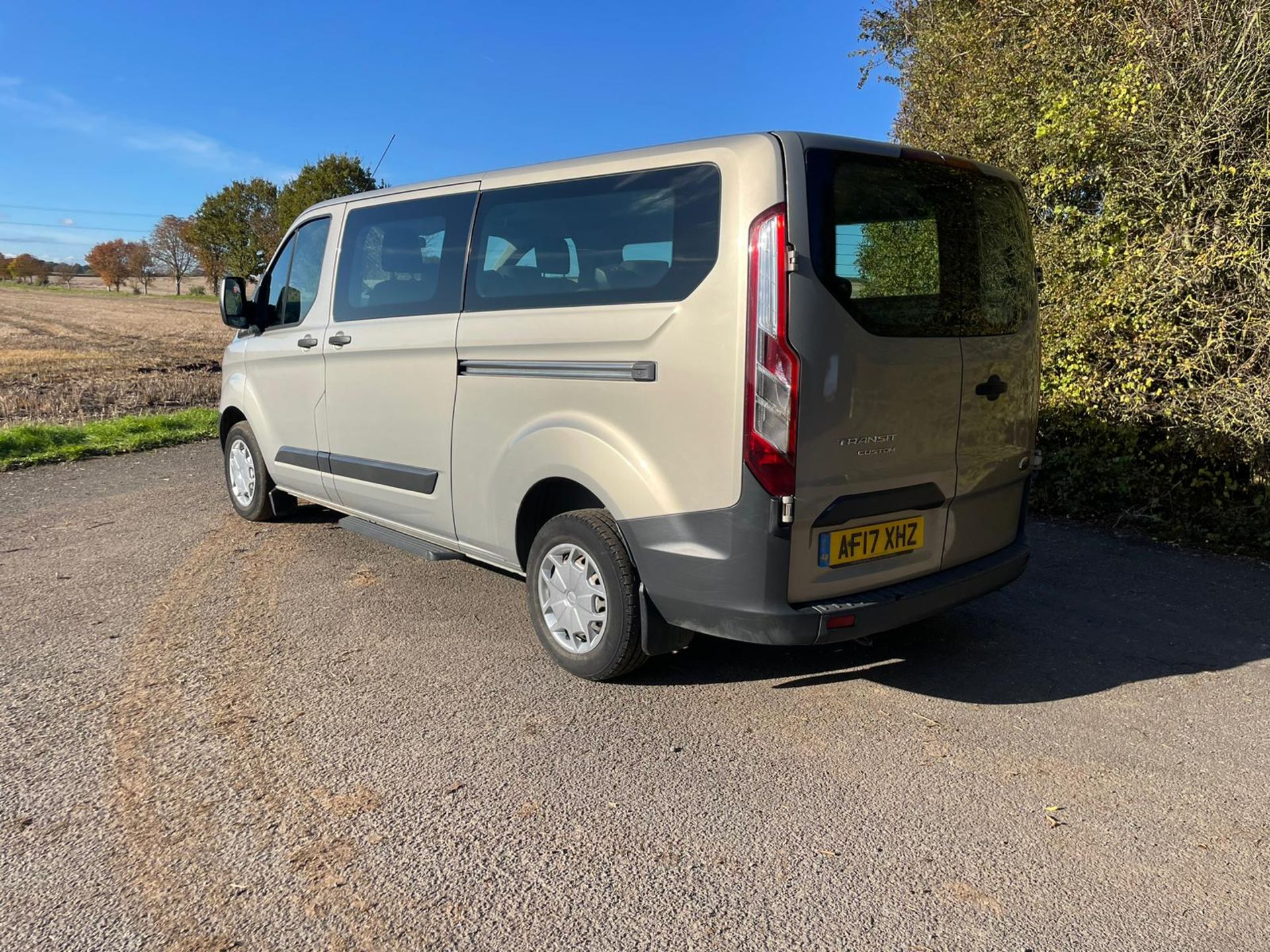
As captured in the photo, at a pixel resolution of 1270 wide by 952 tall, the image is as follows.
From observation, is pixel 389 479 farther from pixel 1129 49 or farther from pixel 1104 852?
pixel 1129 49

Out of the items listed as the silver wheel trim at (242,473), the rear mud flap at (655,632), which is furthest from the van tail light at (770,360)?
the silver wheel trim at (242,473)

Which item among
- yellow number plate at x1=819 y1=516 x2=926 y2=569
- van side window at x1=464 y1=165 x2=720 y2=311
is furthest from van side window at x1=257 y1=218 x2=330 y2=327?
yellow number plate at x1=819 y1=516 x2=926 y2=569

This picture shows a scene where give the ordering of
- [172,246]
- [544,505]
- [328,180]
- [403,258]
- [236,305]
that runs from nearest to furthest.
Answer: [544,505] < [403,258] < [236,305] < [328,180] < [172,246]

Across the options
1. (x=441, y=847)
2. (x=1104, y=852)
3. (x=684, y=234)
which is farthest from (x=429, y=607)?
(x=1104, y=852)

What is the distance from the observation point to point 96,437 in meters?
9.48

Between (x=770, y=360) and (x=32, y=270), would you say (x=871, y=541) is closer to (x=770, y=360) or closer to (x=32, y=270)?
(x=770, y=360)

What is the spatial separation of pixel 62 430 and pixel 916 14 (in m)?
11.1

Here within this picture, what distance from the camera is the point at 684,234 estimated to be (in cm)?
313

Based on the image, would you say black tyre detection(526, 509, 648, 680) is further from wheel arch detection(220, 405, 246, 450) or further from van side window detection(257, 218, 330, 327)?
wheel arch detection(220, 405, 246, 450)

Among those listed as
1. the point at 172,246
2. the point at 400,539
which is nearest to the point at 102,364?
the point at 400,539

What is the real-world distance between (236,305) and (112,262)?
95.2 m

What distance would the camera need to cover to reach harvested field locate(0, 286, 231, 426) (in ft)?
39.5

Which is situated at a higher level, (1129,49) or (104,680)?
(1129,49)

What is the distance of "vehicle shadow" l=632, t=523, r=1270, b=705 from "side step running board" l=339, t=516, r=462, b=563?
1272mm
